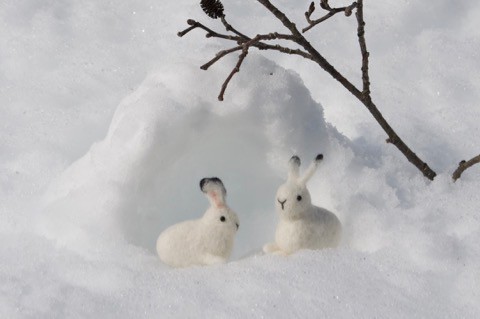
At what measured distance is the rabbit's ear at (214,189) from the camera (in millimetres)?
1771

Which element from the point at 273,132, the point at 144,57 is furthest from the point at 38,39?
the point at 273,132

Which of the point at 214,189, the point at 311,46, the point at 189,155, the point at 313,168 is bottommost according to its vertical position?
the point at 189,155

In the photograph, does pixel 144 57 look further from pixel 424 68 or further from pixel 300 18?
pixel 424 68

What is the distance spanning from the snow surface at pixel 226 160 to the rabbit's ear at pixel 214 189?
15 cm

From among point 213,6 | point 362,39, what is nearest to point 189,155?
point 213,6

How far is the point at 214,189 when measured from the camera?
178cm

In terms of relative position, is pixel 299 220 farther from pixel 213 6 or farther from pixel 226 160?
pixel 213 6

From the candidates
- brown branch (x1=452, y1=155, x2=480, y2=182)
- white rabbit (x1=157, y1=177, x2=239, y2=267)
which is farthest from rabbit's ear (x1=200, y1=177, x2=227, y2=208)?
brown branch (x1=452, y1=155, x2=480, y2=182)

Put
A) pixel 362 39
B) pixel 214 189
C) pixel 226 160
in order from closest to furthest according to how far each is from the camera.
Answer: pixel 214 189 < pixel 362 39 < pixel 226 160

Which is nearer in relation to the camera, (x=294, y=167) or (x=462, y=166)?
(x=294, y=167)

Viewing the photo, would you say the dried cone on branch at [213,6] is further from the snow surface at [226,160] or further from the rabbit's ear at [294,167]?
the rabbit's ear at [294,167]

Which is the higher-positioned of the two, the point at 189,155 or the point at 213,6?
the point at 213,6

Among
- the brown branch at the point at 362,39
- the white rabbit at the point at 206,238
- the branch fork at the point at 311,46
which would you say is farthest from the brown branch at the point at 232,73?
the brown branch at the point at 362,39

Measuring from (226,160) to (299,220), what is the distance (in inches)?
13.8
